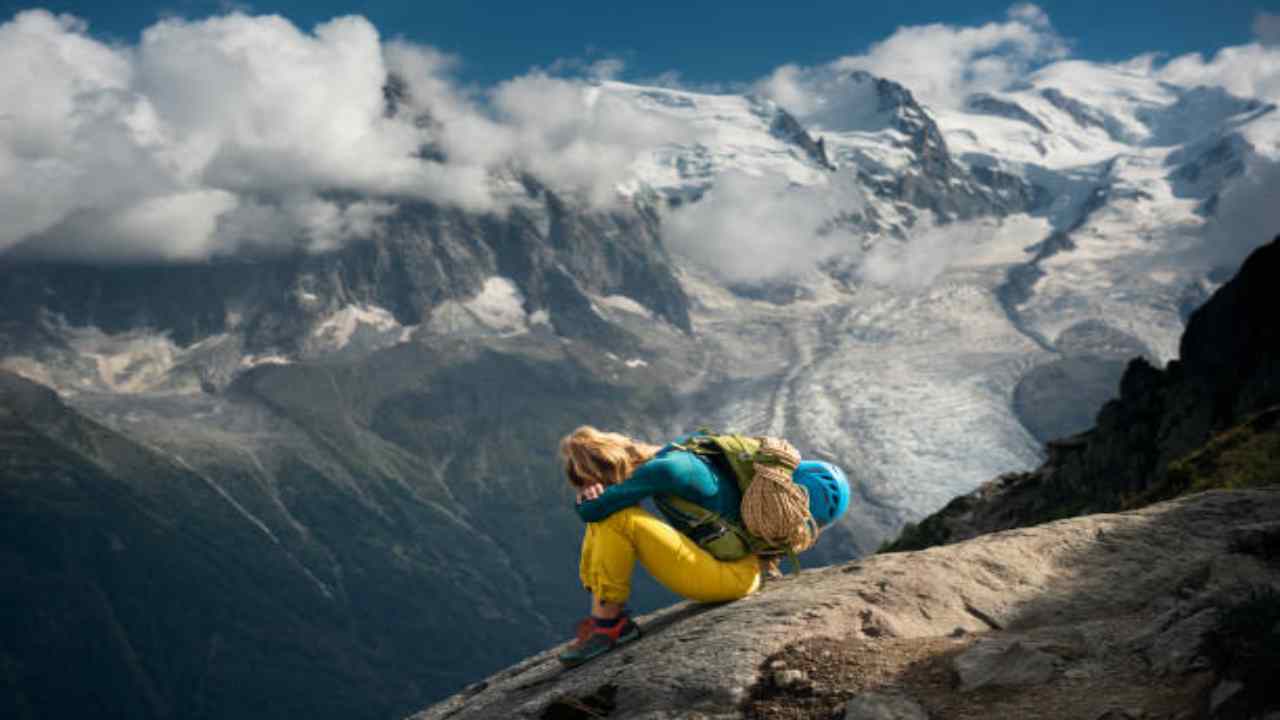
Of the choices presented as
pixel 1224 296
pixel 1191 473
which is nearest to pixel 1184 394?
pixel 1224 296

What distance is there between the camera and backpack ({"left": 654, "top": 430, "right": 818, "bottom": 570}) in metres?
12.8

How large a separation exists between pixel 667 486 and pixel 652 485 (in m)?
0.18

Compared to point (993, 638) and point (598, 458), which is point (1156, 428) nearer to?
point (598, 458)

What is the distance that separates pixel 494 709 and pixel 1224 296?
2471 inches

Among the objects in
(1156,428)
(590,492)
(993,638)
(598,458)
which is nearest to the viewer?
(993,638)

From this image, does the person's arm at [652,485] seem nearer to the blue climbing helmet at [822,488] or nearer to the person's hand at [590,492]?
the person's hand at [590,492]

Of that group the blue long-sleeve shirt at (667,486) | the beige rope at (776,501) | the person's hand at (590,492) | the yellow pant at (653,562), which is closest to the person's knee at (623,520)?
the yellow pant at (653,562)

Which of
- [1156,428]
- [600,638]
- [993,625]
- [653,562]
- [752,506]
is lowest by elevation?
[1156,428]

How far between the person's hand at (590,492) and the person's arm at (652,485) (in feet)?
0.22

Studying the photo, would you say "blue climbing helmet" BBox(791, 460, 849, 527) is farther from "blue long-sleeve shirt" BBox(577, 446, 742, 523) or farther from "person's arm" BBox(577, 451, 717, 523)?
"person's arm" BBox(577, 451, 717, 523)

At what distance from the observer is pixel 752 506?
1282cm

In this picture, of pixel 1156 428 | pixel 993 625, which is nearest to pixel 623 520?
pixel 993 625

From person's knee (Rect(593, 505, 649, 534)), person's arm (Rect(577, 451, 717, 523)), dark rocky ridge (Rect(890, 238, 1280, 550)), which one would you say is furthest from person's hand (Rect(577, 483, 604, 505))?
dark rocky ridge (Rect(890, 238, 1280, 550))

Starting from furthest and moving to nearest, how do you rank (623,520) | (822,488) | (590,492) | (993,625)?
(822,488) → (590,492) → (623,520) → (993,625)
